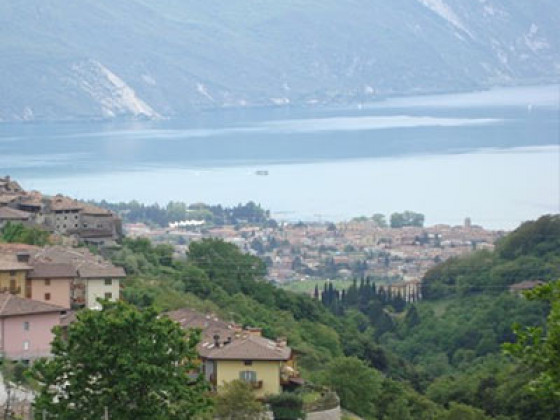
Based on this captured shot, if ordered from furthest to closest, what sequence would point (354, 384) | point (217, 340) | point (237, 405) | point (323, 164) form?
point (323, 164)
point (354, 384)
point (217, 340)
point (237, 405)

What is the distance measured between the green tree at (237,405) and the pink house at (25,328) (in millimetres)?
2082

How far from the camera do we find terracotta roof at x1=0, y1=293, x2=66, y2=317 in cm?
1548

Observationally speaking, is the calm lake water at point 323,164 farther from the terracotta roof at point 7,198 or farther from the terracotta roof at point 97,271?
the terracotta roof at point 97,271

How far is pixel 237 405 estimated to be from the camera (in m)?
14.0

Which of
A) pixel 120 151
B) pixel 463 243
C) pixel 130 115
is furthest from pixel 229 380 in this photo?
pixel 130 115

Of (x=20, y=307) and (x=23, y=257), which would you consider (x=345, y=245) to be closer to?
(x=23, y=257)

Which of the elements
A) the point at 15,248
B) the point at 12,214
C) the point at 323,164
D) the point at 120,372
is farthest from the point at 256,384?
the point at 323,164

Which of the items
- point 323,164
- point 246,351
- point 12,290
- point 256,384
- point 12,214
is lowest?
point 256,384

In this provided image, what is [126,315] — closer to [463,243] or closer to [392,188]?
[463,243]

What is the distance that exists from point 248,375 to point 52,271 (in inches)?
146

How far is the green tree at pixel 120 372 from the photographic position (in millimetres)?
10914

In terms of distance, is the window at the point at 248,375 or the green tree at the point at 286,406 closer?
the green tree at the point at 286,406

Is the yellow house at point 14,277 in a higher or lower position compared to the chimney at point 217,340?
higher

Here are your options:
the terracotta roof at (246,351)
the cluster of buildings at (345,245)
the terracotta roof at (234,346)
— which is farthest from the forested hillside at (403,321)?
the cluster of buildings at (345,245)
